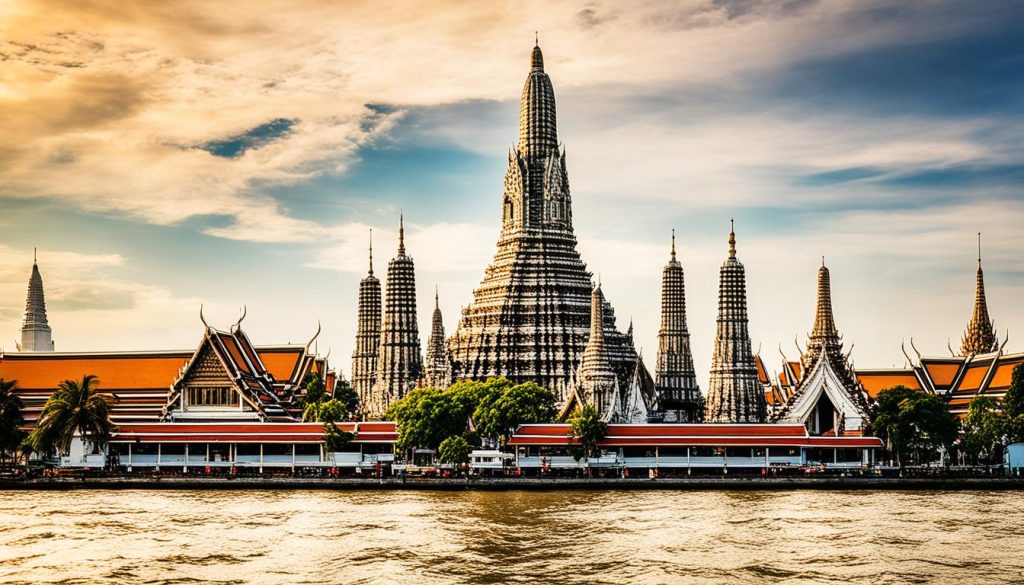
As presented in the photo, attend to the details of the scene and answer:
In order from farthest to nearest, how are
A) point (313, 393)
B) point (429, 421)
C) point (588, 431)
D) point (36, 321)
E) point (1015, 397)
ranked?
point (36, 321)
point (313, 393)
point (1015, 397)
point (429, 421)
point (588, 431)

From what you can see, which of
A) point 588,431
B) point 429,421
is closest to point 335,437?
point 429,421

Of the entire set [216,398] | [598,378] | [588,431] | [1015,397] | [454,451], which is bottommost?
[454,451]

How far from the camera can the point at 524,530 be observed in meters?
46.7

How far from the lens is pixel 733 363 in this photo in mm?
82688

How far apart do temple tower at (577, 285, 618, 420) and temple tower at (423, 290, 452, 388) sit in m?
10.8

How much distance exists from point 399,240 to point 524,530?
4616 cm

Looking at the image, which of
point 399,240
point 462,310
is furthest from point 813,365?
point 399,240

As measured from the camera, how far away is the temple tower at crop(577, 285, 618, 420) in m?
73.1

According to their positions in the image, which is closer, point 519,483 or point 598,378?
point 519,483

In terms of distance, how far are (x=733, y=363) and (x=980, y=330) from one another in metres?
24.3

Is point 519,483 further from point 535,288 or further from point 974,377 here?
point 974,377

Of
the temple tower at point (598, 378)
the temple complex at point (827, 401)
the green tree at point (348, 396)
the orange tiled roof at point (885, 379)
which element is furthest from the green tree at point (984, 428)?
the green tree at point (348, 396)

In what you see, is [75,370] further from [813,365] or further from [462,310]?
[813,365]

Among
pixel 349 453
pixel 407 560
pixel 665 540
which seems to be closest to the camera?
pixel 407 560
